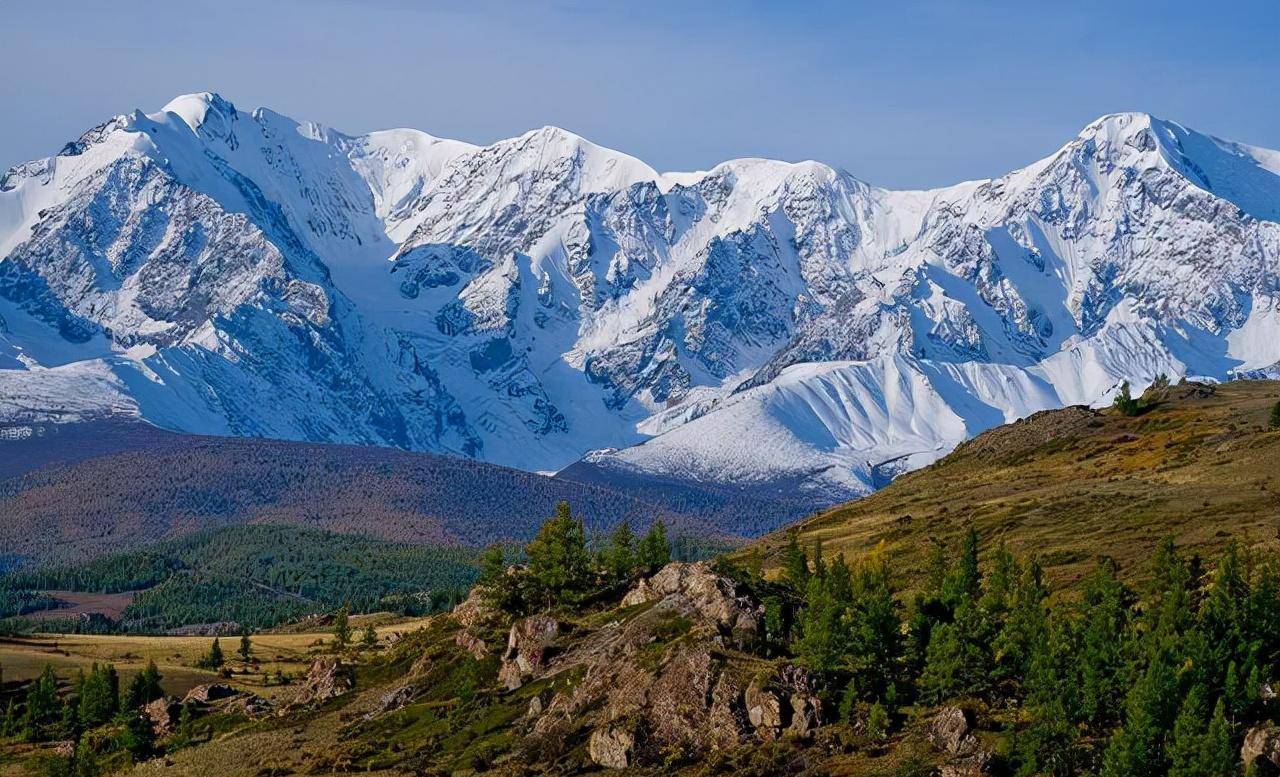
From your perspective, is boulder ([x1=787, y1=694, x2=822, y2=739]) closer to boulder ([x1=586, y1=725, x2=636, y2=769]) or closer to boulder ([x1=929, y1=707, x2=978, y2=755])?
boulder ([x1=929, y1=707, x2=978, y2=755])

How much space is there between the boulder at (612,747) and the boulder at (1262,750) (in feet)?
122

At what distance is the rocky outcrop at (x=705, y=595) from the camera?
450ft

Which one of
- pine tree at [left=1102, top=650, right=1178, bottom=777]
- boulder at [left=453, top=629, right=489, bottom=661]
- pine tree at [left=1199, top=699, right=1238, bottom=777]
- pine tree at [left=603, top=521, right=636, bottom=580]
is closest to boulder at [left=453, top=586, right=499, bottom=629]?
boulder at [left=453, top=629, right=489, bottom=661]

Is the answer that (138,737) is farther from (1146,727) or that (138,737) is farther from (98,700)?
(1146,727)

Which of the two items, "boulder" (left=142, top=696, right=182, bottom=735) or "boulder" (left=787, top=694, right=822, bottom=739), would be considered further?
"boulder" (left=142, top=696, right=182, bottom=735)

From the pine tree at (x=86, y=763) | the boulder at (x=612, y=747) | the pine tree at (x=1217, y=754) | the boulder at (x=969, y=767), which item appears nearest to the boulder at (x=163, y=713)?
the pine tree at (x=86, y=763)

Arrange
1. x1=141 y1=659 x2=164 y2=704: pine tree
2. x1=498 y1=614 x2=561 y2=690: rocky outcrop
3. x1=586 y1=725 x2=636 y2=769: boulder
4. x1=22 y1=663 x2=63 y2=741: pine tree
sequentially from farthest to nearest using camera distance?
1. x1=141 y1=659 x2=164 y2=704: pine tree
2. x1=22 y1=663 x2=63 y2=741: pine tree
3. x1=498 y1=614 x2=561 y2=690: rocky outcrop
4. x1=586 y1=725 x2=636 y2=769: boulder

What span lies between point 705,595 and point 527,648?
48.7 ft

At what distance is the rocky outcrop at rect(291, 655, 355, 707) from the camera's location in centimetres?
16275

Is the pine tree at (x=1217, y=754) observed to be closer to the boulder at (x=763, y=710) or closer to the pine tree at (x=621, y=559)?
the boulder at (x=763, y=710)

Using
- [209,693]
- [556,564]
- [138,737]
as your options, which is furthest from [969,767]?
[209,693]

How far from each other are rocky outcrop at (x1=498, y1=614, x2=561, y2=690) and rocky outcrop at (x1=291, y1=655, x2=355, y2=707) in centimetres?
1854

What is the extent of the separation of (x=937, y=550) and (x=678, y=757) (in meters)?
55.2

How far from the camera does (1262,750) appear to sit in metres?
110
